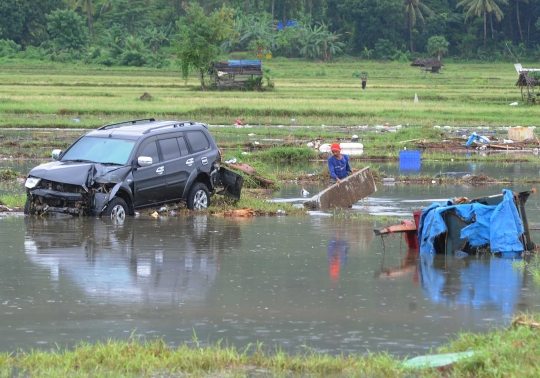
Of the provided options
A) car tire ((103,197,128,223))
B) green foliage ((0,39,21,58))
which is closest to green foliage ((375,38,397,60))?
green foliage ((0,39,21,58))

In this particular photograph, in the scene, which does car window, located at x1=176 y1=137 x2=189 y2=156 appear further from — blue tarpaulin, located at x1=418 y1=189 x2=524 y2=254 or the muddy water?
blue tarpaulin, located at x1=418 y1=189 x2=524 y2=254

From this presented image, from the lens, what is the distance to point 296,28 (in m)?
98.4

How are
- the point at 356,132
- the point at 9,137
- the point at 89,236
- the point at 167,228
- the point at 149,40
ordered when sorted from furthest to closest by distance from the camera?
the point at 149,40 < the point at 356,132 < the point at 9,137 < the point at 167,228 < the point at 89,236

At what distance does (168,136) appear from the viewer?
17.6 m

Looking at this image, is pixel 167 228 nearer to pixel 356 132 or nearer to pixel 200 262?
pixel 200 262

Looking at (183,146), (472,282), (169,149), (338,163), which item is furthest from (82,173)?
(472,282)

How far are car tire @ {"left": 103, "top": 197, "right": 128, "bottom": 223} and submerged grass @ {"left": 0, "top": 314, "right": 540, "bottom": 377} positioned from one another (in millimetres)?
7936

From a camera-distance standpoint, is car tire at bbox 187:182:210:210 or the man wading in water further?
the man wading in water

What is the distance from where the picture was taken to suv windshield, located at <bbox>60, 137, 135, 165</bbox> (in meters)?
16.6

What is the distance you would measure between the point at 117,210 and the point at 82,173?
863 mm

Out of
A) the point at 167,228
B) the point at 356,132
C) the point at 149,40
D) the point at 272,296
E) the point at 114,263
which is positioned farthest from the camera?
the point at 149,40

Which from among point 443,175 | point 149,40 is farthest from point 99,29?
point 443,175

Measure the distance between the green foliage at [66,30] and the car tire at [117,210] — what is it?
253 feet

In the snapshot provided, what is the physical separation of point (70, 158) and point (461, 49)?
92.4 metres
